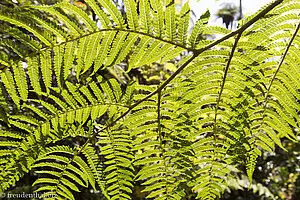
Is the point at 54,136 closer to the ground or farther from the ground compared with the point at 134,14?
closer to the ground

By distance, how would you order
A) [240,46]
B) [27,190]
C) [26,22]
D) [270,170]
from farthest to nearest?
[270,170], [27,190], [240,46], [26,22]

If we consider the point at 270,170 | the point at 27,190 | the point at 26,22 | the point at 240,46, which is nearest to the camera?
the point at 26,22

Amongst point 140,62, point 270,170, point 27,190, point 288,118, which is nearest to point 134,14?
point 140,62

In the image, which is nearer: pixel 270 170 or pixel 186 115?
pixel 186 115

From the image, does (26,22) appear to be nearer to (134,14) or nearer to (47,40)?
(47,40)

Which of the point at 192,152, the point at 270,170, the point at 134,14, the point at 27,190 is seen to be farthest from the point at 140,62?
the point at 270,170

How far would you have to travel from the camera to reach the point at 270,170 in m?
5.43

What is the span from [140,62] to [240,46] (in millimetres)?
152

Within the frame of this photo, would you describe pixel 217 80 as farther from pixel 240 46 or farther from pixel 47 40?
pixel 47 40

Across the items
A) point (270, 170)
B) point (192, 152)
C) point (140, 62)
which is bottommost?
point (192, 152)

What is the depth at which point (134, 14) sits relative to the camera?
0.52 m

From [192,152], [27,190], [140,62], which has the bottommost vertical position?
[192,152]

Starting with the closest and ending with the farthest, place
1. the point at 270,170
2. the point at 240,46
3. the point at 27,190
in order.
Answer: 1. the point at 240,46
2. the point at 27,190
3. the point at 270,170

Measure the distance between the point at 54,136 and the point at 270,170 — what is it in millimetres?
5297
